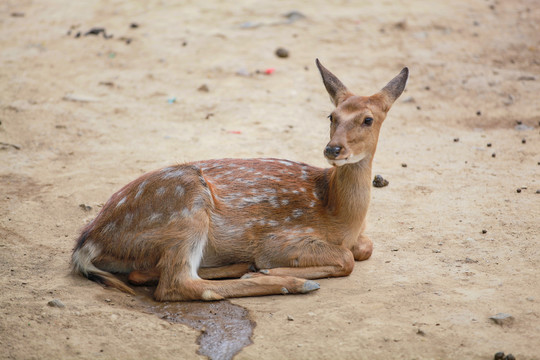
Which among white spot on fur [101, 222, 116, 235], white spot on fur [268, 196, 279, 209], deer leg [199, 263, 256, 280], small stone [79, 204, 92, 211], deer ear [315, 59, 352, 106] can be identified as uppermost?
deer ear [315, 59, 352, 106]

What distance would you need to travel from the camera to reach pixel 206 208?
18.5 ft

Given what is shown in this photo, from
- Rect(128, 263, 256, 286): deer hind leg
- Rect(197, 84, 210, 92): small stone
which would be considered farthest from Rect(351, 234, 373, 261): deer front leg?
Rect(197, 84, 210, 92): small stone

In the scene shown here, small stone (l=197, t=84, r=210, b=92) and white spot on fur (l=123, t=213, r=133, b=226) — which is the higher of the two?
white spot on fur (l=123, t=213, r=133, b=226)

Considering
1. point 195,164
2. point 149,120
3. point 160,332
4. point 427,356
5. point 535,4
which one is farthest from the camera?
point 535,4

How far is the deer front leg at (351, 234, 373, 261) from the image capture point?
5906 mm

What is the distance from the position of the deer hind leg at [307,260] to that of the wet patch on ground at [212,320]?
0.63 metres

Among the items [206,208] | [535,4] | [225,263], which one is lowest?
[225,263]

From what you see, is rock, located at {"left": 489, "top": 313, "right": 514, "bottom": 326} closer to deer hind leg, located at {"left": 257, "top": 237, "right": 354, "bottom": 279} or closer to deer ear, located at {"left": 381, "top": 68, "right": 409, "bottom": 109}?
deer hind leg, located at {"left": 257, "top": 237, "right": 354, "bottom": 279}

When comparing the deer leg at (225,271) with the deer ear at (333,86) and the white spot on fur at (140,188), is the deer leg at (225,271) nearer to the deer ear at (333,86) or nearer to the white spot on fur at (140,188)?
the white spot on fur at (140,188)

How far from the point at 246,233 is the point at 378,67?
19.8ft

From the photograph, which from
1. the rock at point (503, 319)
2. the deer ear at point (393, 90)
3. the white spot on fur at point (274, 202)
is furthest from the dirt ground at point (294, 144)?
the deer ear at point (393, 90)

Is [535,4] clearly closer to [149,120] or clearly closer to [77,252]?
[149,120]

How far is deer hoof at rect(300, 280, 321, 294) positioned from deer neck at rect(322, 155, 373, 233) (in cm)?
70

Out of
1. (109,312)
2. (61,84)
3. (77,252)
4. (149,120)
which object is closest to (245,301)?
(109,312)
